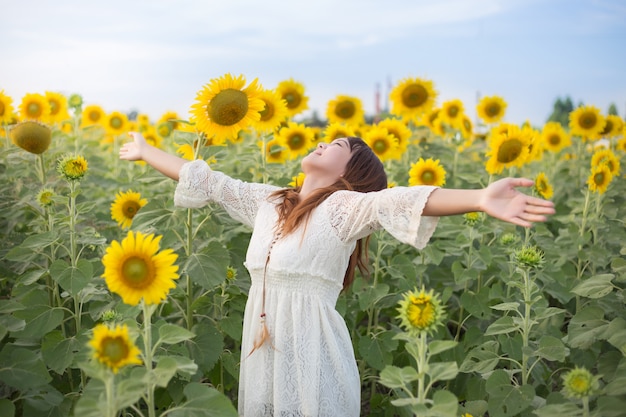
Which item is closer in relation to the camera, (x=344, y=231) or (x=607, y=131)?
(x=344, y=231)

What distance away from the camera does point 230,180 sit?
2.68 meters

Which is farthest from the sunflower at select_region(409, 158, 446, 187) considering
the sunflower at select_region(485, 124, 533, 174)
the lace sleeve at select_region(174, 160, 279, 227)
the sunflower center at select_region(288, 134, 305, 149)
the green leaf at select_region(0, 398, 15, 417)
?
the green leaf at select_region(0, 398, 15, 417)

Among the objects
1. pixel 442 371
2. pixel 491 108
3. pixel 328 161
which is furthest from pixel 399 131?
pixel 442 371

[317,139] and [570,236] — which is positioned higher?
[317,139]

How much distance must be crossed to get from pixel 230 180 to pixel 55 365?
0.95m

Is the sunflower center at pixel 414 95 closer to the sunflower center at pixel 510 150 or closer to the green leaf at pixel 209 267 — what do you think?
the sunflower center at pixel 510 150

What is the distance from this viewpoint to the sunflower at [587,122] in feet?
18.6

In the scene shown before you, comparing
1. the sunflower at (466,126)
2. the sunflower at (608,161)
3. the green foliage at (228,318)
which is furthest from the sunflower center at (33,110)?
the sunflower at (608,161)

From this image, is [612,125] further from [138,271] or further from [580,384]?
[138,271]

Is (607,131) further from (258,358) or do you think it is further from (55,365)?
(55,365)

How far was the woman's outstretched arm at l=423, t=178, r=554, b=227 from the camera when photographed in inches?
78.1

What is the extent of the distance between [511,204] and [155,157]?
4.68 feet

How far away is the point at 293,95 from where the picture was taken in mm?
4641

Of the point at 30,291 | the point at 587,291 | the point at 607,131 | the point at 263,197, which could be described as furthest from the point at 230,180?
the point at 607,131
